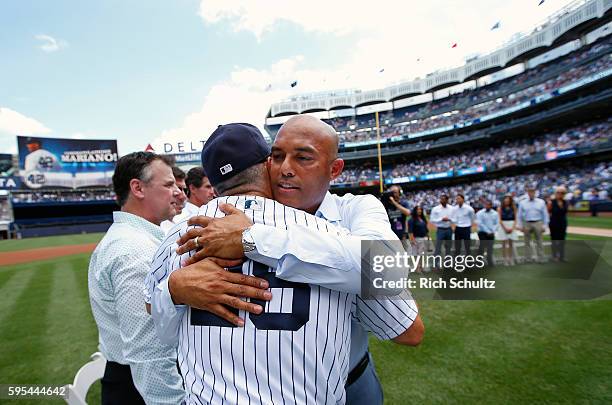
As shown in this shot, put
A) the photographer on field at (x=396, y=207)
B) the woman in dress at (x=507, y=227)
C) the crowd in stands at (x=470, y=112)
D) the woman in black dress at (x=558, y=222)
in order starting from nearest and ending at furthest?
the photographer on field at (x=396, y=207), the woman in black dress at (x=558, y=222), the woman in dress at (x=507, y=227), the crowd in stands at (x=470, y=112)

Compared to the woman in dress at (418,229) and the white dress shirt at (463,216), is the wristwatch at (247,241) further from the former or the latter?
the white dress shirt at (463,216)

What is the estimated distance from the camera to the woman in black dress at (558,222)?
8609mm

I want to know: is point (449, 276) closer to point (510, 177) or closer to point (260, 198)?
point (260, 198)

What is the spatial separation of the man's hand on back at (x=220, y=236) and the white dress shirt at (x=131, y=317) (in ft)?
2.82

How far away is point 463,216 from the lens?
8.95m

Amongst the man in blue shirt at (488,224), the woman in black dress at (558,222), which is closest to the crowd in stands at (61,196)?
the man in blue shirt at (488,224)

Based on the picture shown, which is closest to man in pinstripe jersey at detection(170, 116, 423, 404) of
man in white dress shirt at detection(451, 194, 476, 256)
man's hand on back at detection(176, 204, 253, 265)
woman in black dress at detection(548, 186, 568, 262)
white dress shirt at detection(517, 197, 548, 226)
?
man's hand on back at detection(176, 204, 253, 265)

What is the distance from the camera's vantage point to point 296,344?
1045 mm

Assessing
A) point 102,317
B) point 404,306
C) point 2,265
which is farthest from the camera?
point 2,265

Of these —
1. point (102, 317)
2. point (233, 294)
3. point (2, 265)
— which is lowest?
point (2, 265)

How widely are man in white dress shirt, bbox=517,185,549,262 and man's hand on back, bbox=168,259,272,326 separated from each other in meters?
9.64

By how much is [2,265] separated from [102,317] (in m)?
19.7

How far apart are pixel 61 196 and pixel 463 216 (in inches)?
2279

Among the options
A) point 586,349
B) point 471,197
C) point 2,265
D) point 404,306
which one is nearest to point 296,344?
point 404,306
